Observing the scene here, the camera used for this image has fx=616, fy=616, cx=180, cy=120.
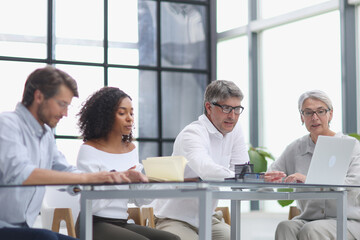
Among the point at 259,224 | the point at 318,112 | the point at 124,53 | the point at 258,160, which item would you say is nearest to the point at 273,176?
the point at 318,112

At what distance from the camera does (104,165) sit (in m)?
2.68

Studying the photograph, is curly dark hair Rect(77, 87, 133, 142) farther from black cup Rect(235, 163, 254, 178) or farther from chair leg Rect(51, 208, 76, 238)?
black cup Rect(235, 163, 254, 178)

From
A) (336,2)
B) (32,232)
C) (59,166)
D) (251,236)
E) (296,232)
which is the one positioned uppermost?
(336,2)

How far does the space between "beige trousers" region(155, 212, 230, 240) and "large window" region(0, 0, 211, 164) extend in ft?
12.2

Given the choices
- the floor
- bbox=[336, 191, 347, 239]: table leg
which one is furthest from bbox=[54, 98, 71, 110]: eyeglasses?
the floor

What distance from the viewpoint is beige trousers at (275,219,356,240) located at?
3.22m

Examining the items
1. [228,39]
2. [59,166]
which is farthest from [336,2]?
[59,166]

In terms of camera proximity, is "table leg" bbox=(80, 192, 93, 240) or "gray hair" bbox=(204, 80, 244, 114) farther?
"gray hair" bbox=(204, 80, 244, 114)

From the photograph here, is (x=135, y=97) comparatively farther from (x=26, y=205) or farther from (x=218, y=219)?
(x=26, y=205)

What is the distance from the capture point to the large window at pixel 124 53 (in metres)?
6.91

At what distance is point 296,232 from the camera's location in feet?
10.9

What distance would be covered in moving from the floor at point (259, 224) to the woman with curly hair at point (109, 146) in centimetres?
354

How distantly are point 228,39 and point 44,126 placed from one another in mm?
5977

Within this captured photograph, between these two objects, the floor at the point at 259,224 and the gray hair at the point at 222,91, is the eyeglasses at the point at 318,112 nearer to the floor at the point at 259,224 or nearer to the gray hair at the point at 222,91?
the gray hair at the point at 222,91
